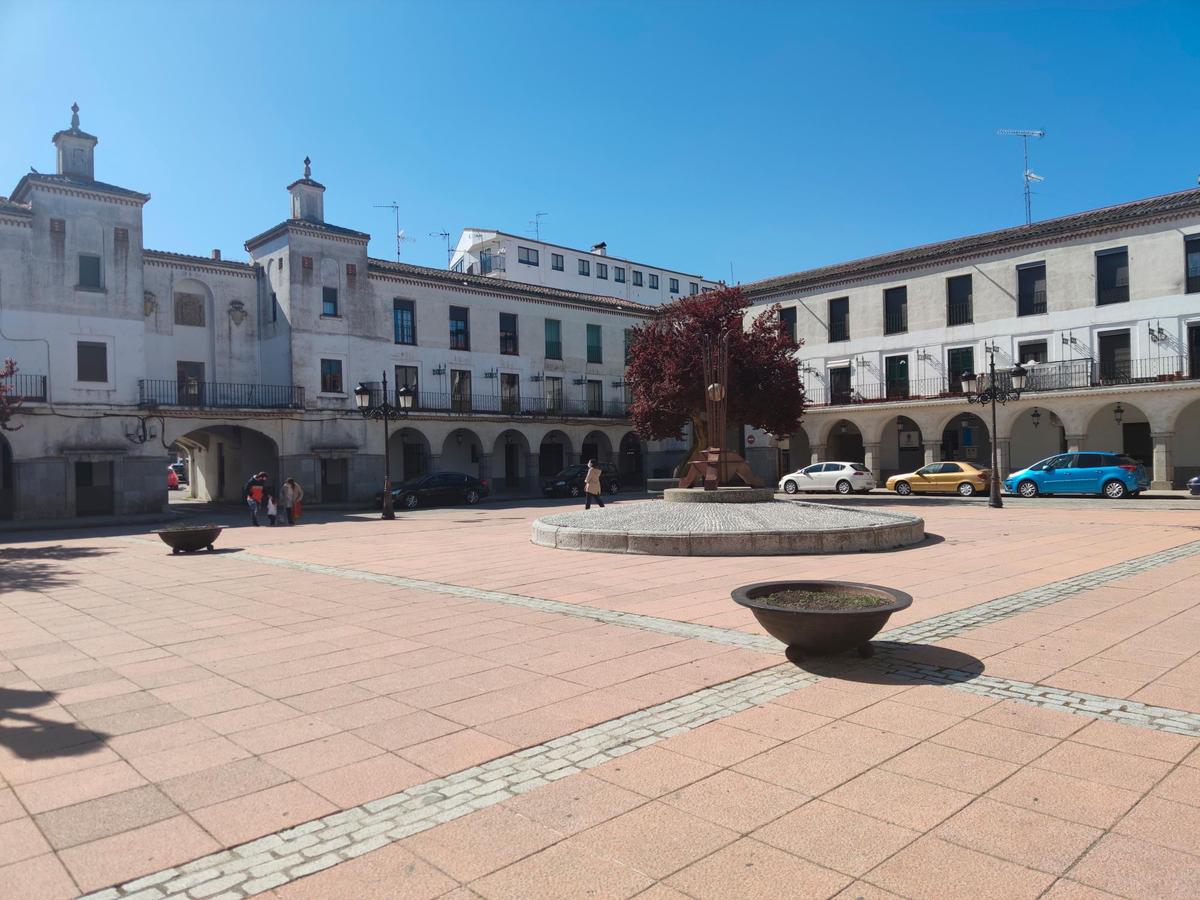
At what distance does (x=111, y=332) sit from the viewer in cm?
2586

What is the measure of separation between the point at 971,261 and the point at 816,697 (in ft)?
107

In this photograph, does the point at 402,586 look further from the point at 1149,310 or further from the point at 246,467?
the point at 1149,310

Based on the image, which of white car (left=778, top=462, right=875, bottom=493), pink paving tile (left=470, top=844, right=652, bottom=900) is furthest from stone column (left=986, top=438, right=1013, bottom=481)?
pink paving tile (left=470, top=844, right=652, bottom=900)

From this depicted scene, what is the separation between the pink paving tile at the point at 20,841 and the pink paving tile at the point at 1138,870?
13.5ft

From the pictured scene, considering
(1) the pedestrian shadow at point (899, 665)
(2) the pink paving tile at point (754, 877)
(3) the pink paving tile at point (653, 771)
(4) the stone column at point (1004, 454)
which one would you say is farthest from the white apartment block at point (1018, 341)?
(2) the pink paving tile at point (754, 877)

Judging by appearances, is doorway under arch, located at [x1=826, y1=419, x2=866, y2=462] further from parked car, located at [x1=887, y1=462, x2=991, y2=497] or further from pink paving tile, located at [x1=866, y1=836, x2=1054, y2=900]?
pink paving tile, located at [x1=866, y1=836, x2=1054, y2=900]

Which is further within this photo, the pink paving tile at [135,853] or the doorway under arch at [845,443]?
the doorway under arch at [845,443]

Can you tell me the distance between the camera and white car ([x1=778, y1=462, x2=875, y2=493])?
30891 mm

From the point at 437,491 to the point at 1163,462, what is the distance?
84.4 feet

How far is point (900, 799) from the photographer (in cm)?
361

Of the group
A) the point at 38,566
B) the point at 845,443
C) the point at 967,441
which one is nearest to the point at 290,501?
the point at 38,566

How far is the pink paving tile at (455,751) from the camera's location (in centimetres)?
411

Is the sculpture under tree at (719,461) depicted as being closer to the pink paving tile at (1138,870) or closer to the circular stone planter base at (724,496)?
the circular stone planter base at (724,496)

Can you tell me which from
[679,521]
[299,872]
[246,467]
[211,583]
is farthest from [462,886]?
[246,467]
